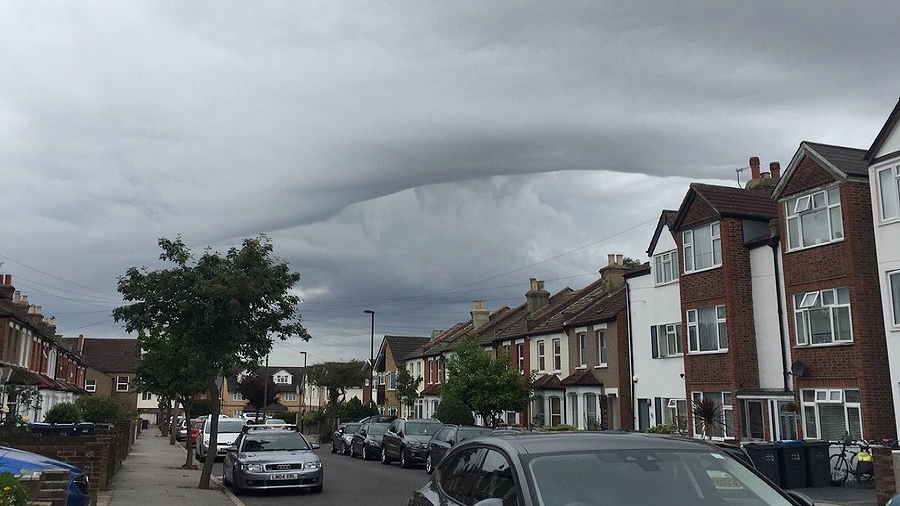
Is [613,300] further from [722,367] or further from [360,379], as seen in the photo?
[360,379]

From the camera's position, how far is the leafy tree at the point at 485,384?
3534 cm

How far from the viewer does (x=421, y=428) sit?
2864 centimetres

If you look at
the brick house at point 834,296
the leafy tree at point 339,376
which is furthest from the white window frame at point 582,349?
the leafy tree at point 339,376

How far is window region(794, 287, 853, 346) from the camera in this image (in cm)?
2138

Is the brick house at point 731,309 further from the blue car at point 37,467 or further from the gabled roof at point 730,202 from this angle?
the blue car at point 37,467

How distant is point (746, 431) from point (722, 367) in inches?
81.8

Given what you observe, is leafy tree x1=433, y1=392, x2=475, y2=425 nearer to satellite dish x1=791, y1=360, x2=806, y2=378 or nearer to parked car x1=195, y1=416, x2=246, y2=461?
parked car x1=195, y1=416, x2=246, y2=461

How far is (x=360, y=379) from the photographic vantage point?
73125 millimetres

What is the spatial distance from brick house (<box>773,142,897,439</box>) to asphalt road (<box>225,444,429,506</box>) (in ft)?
37.0

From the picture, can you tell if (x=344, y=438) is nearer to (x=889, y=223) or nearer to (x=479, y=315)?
(x=479, y=315)

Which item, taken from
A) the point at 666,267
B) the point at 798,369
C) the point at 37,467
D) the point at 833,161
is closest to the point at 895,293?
the point at 798,369

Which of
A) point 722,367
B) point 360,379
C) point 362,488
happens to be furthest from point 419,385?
point 362,488

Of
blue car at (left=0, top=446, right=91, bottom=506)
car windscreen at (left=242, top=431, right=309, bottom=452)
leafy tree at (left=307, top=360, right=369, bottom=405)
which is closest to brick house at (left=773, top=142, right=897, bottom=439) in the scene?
car windscreen at (left=242, top=431, right=309, bottom=452)

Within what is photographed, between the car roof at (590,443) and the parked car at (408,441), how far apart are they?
21795mm
